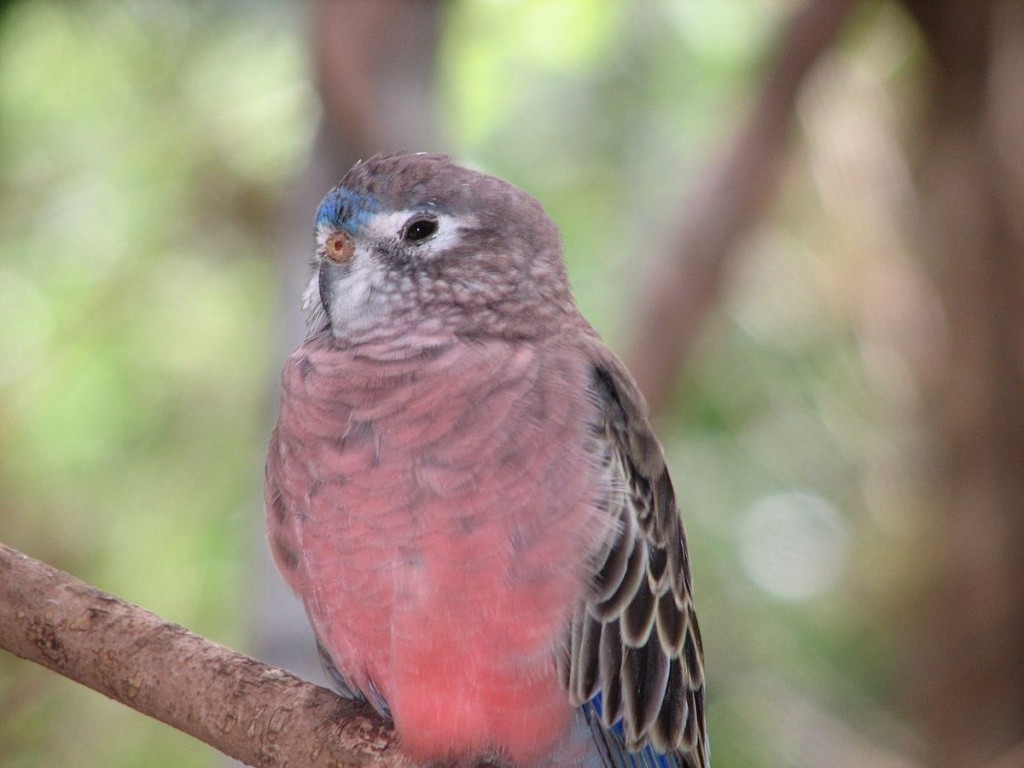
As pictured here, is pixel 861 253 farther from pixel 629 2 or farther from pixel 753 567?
pixel 629 2

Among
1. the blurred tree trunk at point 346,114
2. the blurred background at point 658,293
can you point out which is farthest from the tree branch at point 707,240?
the blurred tree trunk at point 346,114

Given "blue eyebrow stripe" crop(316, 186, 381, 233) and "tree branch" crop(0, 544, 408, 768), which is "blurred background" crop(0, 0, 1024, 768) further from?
"blue eyebrow stripe" crop(316, 186, 381, 233)

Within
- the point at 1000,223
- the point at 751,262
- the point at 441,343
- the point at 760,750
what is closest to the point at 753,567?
the point at 760,750

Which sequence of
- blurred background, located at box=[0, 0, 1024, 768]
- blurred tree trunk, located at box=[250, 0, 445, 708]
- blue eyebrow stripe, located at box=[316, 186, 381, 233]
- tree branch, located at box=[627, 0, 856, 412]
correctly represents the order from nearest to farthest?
blue eyebrow stripe, located at box=[316, 186, 381, 233] → blurred tree trunk, located at box=[250, 0, 445, 708] → blurred background, located at box=[0, 0, 1024, 768] → tree branch, located at box=[627, 0, 856, 412]

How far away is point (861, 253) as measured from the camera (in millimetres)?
5594

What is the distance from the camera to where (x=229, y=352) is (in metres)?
6.56

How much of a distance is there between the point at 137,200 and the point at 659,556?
4.20 metres

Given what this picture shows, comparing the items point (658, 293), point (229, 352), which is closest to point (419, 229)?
point (658, 293)

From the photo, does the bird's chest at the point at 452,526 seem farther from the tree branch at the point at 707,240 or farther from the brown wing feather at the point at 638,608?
the tree branch at the point at 707,240

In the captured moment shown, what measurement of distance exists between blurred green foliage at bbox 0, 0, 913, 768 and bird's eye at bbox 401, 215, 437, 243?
2348mm

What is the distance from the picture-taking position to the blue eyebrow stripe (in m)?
2.75

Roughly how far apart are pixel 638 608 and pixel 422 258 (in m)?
0.98

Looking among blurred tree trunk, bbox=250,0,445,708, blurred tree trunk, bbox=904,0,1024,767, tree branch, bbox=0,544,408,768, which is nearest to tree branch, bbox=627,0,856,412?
blurred tree trunk, bbox=904,0,1024,767

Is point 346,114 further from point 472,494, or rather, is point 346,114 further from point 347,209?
point 472,494
